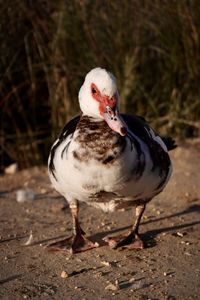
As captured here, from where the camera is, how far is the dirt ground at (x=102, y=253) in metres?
3.70

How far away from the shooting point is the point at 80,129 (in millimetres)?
3877

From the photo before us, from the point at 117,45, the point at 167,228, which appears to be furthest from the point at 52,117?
the point at 167,228

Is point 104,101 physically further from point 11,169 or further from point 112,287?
point 11,169

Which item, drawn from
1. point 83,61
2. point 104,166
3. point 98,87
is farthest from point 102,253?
point 83,61

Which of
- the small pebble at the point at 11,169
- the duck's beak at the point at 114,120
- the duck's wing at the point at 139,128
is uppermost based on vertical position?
the duck's beak at the point at 114,120

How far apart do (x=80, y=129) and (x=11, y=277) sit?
2.93 feet

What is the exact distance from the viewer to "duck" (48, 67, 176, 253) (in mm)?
3785

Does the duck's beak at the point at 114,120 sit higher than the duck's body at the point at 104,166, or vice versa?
the duck's beak at the point at 114,120

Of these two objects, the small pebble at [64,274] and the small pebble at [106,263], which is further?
the small pebble at [106,263]

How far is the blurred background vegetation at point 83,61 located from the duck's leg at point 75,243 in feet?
6.60

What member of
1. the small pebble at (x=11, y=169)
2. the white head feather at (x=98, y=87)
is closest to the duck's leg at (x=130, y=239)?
the white head feather at (x=98, y=87)

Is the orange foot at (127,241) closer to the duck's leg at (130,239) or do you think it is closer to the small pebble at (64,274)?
the duck's leg at (130,239)

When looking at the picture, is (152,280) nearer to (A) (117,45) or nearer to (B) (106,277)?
(B) (106,277)

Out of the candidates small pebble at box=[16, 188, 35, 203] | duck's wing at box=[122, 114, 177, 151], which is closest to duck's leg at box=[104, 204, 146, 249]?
duck's wing at box=[122, 114, 177, 151]
